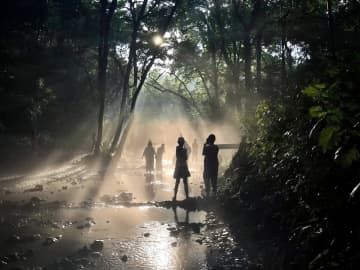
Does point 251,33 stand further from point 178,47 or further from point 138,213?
point 138,213

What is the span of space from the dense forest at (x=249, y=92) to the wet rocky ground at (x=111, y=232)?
0.78m

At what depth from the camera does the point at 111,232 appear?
28.6 feet

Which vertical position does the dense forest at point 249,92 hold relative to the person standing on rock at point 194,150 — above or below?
above

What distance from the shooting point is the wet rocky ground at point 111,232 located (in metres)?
6.75

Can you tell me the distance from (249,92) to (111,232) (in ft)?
41.2

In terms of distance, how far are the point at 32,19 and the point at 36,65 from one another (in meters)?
3.00

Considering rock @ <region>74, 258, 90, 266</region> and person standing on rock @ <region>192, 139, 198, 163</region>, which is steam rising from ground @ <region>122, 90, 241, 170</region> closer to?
person standing on rock @ <region>192, 139, 198, 163</region>

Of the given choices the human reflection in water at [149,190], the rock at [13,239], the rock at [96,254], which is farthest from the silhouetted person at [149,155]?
the rock at [96,254]

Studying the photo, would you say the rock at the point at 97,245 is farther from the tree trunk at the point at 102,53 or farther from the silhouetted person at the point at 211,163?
the tree trunk at the point at 102,53

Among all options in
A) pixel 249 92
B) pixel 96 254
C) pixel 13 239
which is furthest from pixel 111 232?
pixel 249 92

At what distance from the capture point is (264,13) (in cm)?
2448

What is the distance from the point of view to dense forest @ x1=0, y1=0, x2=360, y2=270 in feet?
14.6

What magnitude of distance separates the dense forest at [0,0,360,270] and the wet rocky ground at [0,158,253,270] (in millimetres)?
781

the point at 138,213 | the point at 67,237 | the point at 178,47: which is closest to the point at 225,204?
the point at 138,213
